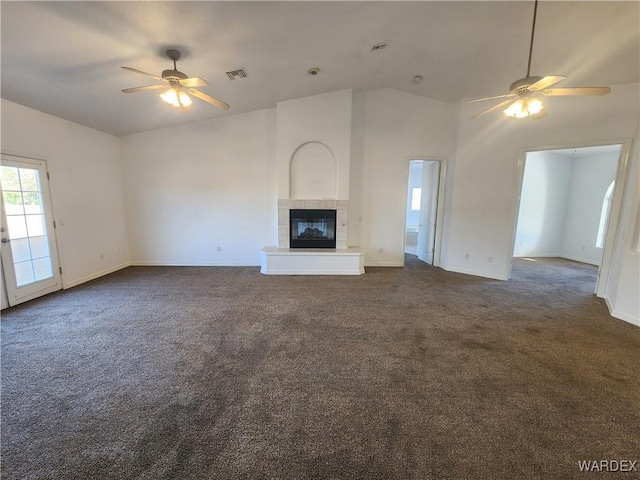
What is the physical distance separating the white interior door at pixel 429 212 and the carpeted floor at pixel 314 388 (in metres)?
2.51

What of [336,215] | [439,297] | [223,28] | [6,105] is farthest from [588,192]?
[6,105]

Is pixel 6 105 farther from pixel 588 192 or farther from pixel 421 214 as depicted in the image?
pixel 588 192

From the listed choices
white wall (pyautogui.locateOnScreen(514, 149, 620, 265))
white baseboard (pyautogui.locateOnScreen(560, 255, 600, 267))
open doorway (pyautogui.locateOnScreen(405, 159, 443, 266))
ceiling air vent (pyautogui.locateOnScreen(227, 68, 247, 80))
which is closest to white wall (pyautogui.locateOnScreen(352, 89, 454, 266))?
open doorway (pyautogui.locateOnScreen(405, 159, 443, 266))

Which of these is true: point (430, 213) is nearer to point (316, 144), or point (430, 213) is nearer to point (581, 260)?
point (316, 144)

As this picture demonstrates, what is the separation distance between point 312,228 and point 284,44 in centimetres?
322

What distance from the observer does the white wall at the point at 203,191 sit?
5.57m

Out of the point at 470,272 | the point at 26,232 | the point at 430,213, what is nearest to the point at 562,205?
the point at 430,213

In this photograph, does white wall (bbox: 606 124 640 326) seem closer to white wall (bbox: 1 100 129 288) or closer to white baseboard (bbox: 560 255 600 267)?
white baseboard (bbox: 560 255 600 267)

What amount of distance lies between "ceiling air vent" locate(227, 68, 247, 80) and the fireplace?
8.10 feet

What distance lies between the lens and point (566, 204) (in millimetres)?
7129

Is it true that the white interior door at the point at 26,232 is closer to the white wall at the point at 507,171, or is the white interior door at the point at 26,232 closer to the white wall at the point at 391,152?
the white wall at the point at 391,152

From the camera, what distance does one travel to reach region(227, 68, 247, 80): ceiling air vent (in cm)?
377

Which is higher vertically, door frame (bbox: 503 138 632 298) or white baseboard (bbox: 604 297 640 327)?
door frame (bbox: 503 138 632 298)

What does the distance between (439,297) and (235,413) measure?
3.32 meters
